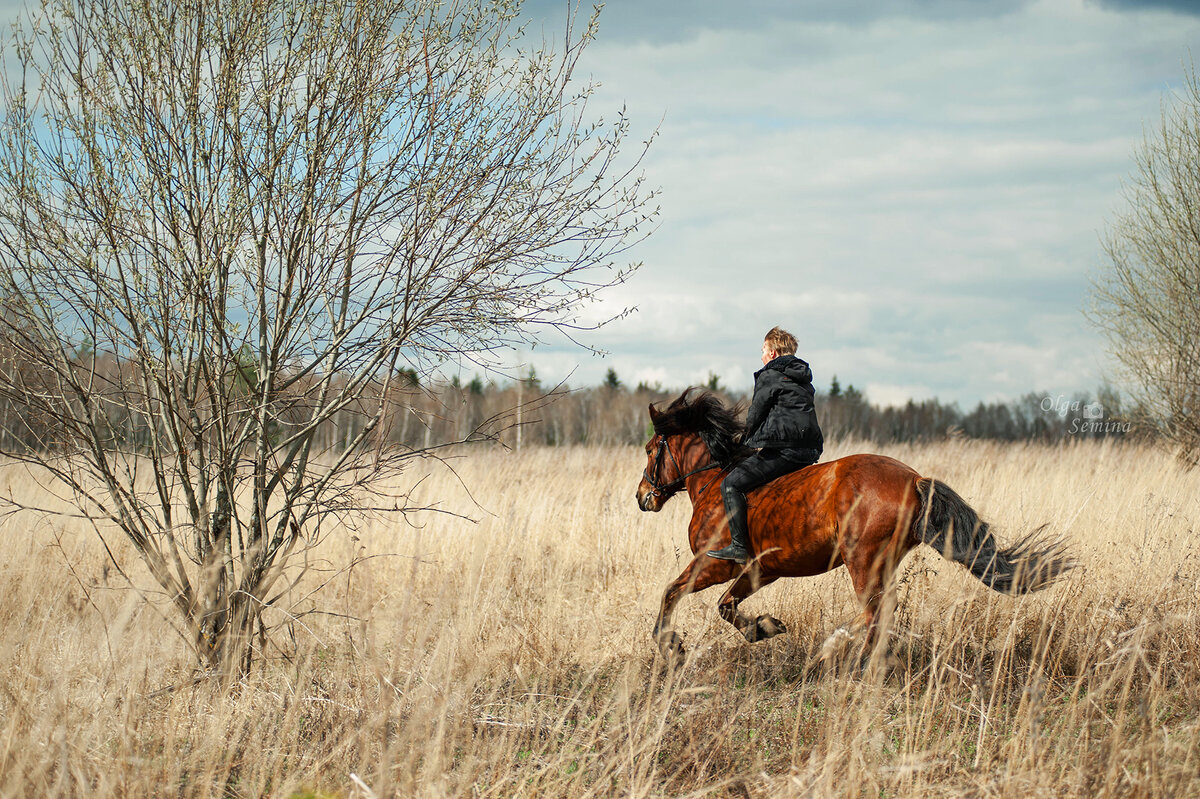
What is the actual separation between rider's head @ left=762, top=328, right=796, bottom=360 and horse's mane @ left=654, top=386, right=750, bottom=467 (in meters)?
0.54

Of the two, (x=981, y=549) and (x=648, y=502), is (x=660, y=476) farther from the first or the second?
(x=981, y=549)

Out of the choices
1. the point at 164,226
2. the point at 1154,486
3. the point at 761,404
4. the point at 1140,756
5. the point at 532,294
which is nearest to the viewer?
the point at 1140,756

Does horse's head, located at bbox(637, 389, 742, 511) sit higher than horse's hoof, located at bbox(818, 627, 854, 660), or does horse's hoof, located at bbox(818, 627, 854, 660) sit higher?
horse's head, located at bbox(637, 389, 742, 511)

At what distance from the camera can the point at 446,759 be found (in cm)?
303

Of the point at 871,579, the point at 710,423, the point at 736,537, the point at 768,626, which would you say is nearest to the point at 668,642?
the point at 768,626

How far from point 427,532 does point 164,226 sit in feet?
16.3

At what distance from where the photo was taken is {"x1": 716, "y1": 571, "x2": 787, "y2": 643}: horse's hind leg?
16.1ft

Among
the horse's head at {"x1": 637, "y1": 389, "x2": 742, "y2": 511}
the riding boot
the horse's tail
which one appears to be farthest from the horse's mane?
A: the horse's tail

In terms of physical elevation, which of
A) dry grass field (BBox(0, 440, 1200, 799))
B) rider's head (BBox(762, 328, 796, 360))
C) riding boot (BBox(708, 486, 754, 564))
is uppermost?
rider's head (BBox(762, 328, 796, 360))

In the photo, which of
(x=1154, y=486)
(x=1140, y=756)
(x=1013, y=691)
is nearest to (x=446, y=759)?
(x=1140, y=756)

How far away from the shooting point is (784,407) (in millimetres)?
5000

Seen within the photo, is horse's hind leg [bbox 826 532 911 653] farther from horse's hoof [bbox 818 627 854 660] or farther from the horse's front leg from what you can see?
the horse's front leg

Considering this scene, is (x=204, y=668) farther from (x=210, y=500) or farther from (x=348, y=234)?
(x=348, y=234)

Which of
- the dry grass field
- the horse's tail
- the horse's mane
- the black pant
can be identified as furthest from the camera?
the horse's mane
